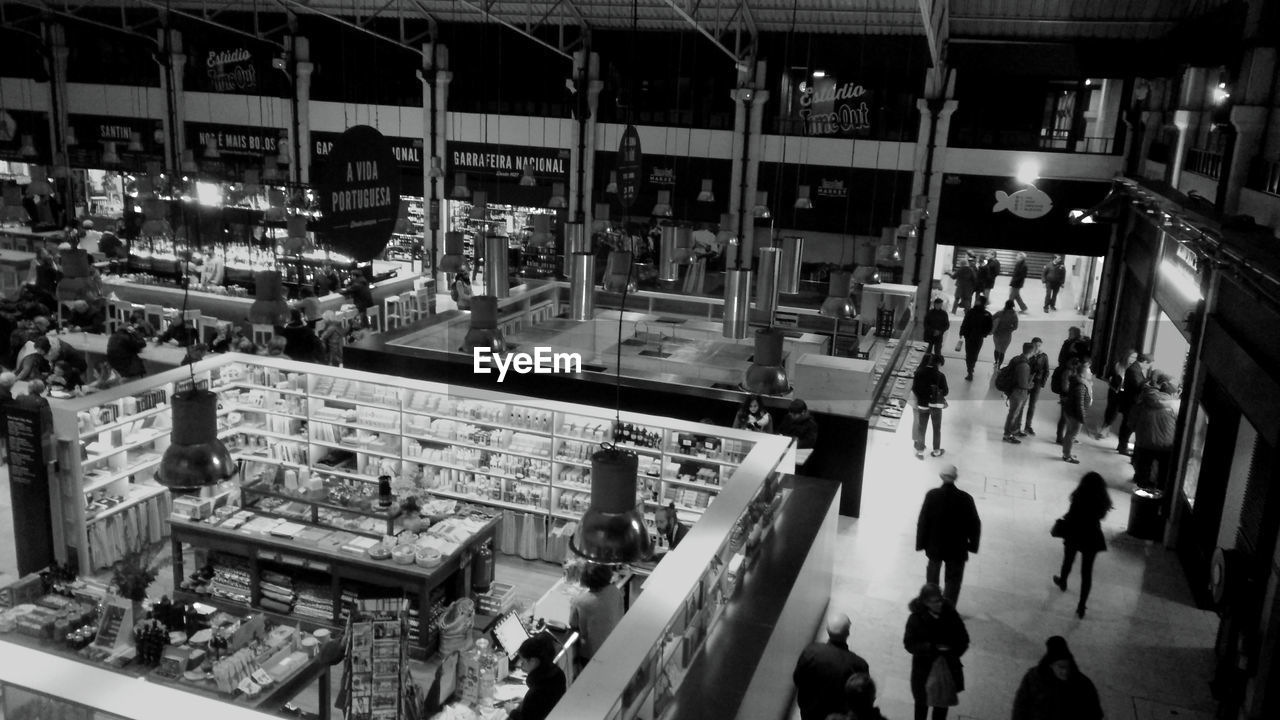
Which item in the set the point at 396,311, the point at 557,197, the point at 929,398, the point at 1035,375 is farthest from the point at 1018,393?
the point at 396,311

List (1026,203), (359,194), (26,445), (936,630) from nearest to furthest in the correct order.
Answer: (359,194) → (936,630) → (26,445) → (1026,203)

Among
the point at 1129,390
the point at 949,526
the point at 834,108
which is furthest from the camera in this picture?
the point at 834,108

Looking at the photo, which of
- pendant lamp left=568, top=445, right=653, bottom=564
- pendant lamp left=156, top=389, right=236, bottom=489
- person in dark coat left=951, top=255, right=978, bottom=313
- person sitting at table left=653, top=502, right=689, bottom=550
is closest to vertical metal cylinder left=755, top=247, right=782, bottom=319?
person sitting at table left=653, top=502, right=689, bottom=550

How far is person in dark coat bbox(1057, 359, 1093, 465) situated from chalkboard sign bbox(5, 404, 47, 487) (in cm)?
1101

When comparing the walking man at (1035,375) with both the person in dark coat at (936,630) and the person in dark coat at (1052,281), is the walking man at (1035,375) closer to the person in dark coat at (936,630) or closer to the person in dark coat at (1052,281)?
the person in dark coat at (936,630)

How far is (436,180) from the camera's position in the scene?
71.1 ft

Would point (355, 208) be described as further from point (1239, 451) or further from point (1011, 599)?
point (1239, 451)

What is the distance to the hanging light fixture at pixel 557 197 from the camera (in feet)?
63.5

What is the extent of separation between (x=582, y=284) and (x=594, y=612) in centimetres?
327

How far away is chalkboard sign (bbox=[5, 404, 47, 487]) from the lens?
26.6 feet

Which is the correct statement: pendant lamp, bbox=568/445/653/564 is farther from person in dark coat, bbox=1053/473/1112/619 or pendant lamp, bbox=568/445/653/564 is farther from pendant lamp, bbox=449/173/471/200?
pendant lamp, bbox=449/173/471/200

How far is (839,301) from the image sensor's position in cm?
990

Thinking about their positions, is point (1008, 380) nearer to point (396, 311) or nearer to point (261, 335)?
point (396, 311)

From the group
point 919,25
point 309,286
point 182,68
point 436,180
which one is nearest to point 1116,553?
point 919,25
